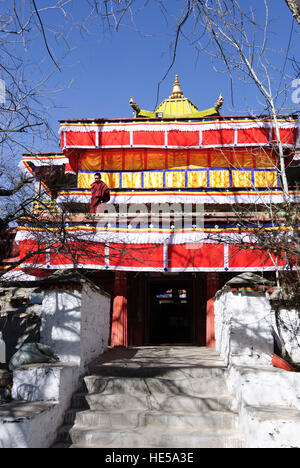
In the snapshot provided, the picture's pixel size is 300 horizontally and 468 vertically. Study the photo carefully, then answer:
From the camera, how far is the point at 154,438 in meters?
4.21

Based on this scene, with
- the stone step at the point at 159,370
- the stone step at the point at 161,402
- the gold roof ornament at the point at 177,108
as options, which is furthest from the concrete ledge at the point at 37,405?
the gold roof ornament at the point at 177,108

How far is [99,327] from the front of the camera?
7.12 metres

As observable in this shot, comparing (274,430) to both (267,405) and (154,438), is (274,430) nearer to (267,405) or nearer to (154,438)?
(267,405)

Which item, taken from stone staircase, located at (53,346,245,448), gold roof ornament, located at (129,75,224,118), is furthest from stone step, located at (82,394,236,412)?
gold roof ornament, located at (129,75,224,118)

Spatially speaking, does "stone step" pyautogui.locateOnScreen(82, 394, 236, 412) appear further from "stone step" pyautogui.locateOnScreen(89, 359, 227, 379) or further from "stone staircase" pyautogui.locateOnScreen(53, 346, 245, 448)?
"stone step" pyautogui.locateOnScreen(89, 359, 227, 379)

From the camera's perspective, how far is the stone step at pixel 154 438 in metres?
4.15

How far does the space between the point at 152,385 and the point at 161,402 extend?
1.15ft

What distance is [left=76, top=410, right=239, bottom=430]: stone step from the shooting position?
14.8 ft

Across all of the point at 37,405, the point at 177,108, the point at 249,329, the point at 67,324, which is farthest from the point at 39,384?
the point at 177,108

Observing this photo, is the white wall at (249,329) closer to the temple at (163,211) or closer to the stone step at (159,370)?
the stone step at (159,370)

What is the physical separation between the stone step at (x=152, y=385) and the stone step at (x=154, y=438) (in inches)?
33.0

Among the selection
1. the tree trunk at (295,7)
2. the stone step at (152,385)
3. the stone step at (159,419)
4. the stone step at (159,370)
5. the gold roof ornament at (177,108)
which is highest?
the gold roof ornament at (177,108)

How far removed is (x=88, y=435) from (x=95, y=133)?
11.1m
